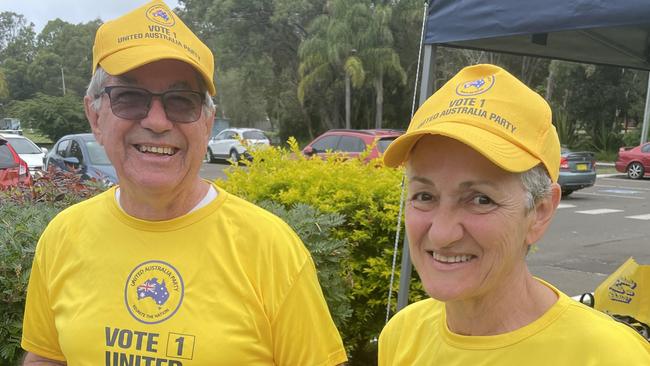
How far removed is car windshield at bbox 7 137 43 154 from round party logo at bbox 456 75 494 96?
52.2ft

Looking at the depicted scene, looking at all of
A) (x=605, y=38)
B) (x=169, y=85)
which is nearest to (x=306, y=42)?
(x=605, y=38)

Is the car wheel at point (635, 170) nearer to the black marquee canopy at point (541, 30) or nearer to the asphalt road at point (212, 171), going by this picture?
the asphalt road at point (212, 171)

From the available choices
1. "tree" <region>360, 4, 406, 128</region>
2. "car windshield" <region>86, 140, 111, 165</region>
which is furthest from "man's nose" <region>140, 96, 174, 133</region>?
"tree" <region>360, 4, 406, 128</region>

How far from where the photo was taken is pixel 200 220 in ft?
5.77

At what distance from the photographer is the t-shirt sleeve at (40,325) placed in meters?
1.88

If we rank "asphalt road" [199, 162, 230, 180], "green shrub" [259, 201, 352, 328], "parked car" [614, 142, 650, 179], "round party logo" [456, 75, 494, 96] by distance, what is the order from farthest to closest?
"asphalt road" [199, 162, 230, 180]
"parked car" [614, 142, 650, 179]
"green shrub" [259, 201, 352, 328]
"round party logo" [456, 75, 494, 96]

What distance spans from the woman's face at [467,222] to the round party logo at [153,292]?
0.72 metres

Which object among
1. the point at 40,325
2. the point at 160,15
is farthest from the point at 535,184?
the point at 40,325

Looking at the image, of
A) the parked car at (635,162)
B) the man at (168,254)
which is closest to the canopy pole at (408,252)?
the man at (168,254)

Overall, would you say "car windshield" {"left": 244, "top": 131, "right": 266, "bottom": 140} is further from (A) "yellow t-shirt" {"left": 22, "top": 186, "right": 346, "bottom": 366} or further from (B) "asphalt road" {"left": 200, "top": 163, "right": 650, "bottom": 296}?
(A) "yellow t-shirt" {"left": 22, "top": 186, "right": 346, "bottom": 366}

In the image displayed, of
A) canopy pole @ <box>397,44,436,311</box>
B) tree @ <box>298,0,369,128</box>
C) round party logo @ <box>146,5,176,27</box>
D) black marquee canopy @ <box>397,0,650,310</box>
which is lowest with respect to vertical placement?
canopy pole @ <box>397,44,436,311</box>

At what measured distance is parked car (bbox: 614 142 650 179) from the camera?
19359 millimetres

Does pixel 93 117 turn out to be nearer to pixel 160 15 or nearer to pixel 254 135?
pixel 160 15

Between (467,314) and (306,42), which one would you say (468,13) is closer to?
(467,314)
